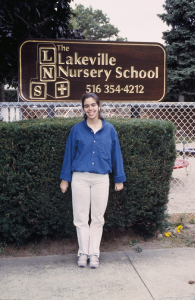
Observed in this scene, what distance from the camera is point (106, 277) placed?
9.44ft

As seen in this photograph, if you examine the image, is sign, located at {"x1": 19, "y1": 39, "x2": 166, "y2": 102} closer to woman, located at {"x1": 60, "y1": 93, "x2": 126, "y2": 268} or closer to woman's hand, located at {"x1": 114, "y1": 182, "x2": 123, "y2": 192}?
woman, located at {"x1": 60, "y1": 93, "x2": 126, "y2": 268}

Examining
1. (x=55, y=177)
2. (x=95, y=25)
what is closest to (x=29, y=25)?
(x=55, y=177)

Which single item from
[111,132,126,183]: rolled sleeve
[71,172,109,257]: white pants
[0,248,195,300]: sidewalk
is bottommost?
[0,248,195,300]: sidewalk

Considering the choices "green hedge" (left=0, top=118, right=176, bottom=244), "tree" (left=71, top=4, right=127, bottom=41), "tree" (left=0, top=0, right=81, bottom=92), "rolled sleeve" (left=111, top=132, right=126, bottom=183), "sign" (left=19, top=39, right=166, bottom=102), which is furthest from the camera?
"tree" (left=71, top=4, right=127, bottom=41)

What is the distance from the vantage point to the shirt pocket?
3.03 m

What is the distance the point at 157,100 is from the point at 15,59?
8.38ft

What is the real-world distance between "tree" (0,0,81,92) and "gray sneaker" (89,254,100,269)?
3.32 meters

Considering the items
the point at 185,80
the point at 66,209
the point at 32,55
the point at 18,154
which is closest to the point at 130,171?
the point at 66,209

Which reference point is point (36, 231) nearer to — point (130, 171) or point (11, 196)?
point (11, 196)

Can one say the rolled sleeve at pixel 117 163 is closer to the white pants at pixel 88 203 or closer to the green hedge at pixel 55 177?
the white pants at pixel 88 203

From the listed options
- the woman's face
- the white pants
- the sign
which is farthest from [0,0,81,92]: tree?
the white pants

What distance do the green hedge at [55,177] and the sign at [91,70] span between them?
0.77 metres

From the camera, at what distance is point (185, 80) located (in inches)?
672

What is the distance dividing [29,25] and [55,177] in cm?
256
